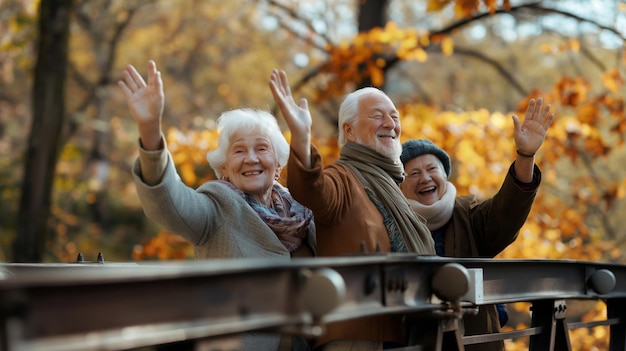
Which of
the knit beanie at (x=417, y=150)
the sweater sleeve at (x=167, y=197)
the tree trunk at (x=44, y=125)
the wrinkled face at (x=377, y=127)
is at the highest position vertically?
the tree trunk at (x=44, y=125)

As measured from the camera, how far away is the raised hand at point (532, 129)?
5.65 meters

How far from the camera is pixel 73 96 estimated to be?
28.7 metres

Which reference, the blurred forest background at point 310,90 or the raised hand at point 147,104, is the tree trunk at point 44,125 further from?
the raised hand at point 147,104

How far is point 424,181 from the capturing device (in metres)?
5.93

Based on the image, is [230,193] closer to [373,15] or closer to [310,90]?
[373,15]

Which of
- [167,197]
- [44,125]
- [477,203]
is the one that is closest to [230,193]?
[167,197]

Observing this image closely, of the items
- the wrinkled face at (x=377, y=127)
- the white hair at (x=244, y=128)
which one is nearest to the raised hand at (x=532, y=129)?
the wrinkled face at (x=377, y=127)

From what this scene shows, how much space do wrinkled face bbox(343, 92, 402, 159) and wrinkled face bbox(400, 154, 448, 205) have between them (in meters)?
0.85

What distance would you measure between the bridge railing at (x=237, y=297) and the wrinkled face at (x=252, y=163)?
0.79 m

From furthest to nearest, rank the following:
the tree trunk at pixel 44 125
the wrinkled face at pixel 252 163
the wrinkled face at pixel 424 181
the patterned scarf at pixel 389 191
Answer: the tree trunk at pixel 44 125 → the wrinkled face at pixel 424 181 → the wrinkled face at pixel 252 163 → the patterned scarf at pixel 389 191

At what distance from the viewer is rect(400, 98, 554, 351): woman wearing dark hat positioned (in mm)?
5699

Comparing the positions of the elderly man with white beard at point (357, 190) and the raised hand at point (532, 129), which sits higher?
the raised hand at point (532, 129)

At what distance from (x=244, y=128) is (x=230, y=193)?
35 cm

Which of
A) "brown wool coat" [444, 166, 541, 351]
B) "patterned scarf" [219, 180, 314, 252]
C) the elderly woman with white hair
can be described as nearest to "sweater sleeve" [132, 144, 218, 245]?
the elderly woman with white hair
